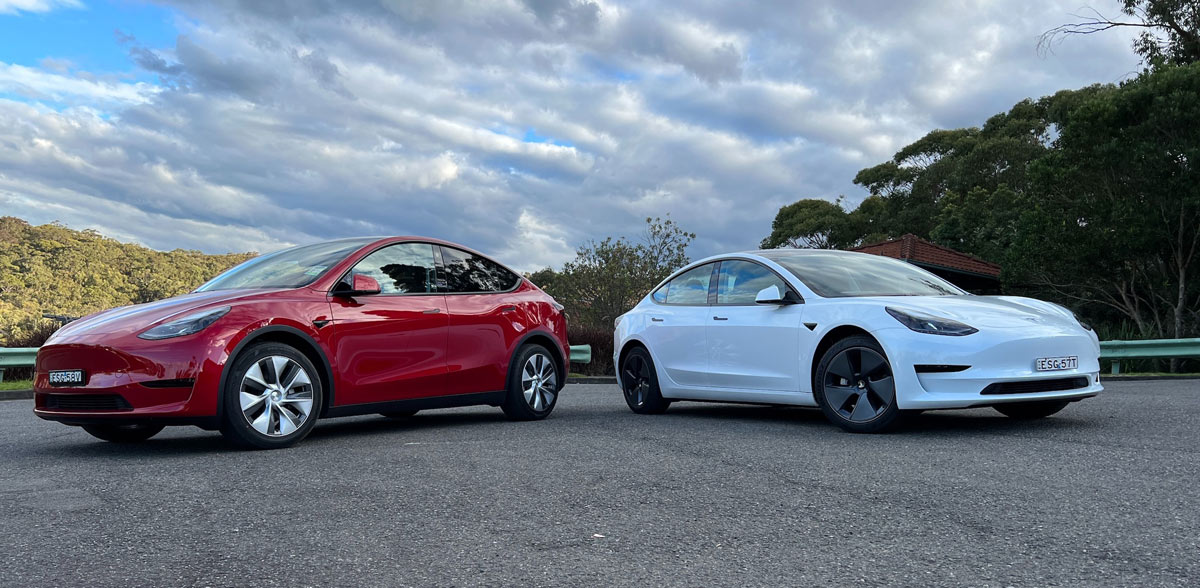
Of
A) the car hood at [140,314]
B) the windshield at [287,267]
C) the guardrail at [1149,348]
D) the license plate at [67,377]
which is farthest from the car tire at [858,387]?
the guardrail at [1149,348]

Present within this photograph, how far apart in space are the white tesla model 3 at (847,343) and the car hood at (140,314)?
3.87 meters

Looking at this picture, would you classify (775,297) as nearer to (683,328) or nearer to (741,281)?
(741,281)

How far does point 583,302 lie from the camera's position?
30.4 meters

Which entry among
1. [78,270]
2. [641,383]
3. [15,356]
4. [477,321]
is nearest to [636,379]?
[641,383]

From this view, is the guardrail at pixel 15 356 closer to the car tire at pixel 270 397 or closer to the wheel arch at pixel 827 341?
the car tire at pixel 270 397

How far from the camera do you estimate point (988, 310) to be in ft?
23.2

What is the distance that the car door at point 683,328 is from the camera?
28.9 feet

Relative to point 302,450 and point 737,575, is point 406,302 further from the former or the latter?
point 737,575

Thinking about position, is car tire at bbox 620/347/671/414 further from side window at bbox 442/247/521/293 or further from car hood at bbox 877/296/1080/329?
car hood at bbox 877/296/1080/329

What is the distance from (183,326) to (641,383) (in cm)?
462

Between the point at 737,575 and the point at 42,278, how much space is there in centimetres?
4966

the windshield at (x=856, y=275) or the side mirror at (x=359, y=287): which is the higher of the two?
the windshield at (x=856, y=275)

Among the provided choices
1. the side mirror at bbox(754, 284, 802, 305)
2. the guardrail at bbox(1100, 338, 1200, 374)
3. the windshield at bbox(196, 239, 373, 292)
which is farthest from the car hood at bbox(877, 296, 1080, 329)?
the guardrail at bbox(1100, 338, 1200, 374)

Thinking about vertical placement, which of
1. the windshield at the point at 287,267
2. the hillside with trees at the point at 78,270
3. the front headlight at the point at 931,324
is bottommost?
the front headlight at the point at 931,324
